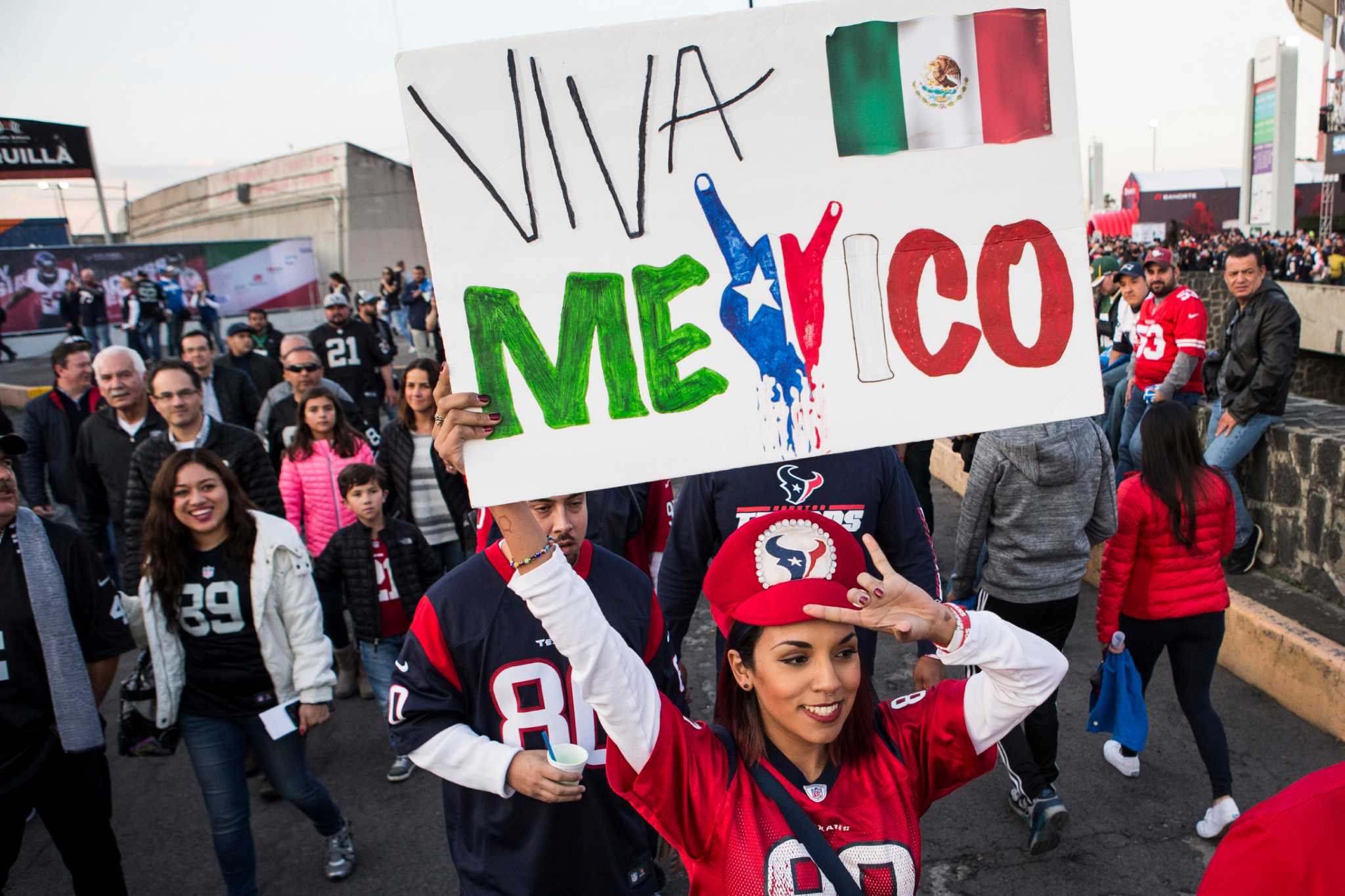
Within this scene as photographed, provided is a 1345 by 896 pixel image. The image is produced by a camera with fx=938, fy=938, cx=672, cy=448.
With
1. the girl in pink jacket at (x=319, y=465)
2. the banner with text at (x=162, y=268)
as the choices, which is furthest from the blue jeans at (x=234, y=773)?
the banner with text at (x=162, y=268)

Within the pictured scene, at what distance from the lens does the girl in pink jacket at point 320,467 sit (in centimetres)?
535

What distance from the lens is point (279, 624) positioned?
3572 millimetres

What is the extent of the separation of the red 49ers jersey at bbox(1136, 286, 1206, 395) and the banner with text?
20517 millimetres

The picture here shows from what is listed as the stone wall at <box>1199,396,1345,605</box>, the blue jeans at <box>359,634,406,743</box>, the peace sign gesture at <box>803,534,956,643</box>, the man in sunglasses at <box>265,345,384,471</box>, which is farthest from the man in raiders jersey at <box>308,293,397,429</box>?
the peace sign gesture at <box>803,534,956,643</box>

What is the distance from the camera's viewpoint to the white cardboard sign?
175cm

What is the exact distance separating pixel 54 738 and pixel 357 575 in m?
1.67

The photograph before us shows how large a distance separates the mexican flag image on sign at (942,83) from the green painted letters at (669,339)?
15.9 inches

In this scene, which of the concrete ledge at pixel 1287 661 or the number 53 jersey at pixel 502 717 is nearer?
the number 53 jersey at pixel 502 717

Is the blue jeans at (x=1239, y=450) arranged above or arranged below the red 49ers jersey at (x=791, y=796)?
below

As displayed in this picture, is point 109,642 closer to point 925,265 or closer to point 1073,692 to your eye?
point 925,265

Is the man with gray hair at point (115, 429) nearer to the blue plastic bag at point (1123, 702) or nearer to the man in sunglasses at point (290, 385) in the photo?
the man in sunglasses at point (290, 385)

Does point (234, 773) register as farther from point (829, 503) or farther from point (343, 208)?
point (343, 208)

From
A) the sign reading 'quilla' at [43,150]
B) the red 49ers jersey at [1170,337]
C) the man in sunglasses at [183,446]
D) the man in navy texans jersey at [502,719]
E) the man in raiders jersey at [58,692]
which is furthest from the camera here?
the sign reading 'quilla' at [43,150]

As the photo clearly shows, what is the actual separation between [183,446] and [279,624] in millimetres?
1813
